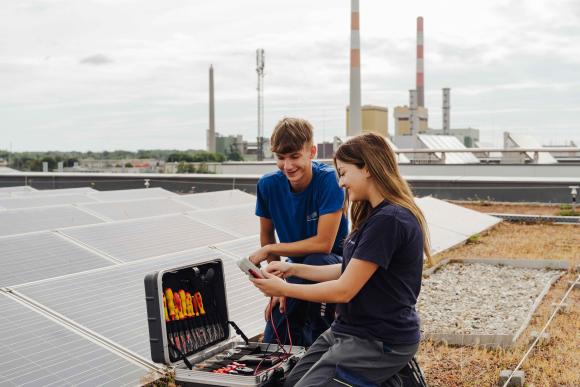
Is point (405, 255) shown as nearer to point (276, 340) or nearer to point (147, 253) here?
point (276, 340)

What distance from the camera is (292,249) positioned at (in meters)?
3.82

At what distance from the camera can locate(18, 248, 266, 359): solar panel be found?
16.0 ft

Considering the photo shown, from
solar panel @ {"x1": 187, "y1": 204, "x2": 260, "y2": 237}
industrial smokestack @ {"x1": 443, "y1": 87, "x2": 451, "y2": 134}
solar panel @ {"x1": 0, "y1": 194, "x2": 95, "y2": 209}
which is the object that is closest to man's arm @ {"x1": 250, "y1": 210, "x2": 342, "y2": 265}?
solar panel @ {"x1": 187, "y1": 204, "x2": 260, "y2": 237}

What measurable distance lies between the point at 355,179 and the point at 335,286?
1.56 feet

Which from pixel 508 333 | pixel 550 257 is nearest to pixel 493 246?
pixel 550 257

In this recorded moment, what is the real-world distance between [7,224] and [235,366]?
582 centimetres

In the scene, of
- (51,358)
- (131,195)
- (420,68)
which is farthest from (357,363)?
(420,68)

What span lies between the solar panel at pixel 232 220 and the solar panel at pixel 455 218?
459 cm

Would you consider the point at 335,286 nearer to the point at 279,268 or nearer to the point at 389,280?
the point at 389,280

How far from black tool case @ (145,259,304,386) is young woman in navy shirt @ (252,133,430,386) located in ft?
1.03

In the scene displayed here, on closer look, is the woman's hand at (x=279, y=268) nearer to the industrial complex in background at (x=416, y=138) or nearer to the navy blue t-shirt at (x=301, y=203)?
the navy blue t-shirt at (x=301, y=203)

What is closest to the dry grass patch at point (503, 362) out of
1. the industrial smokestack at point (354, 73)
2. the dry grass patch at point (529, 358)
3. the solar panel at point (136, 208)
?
the dry grass patch at point (529, 358)

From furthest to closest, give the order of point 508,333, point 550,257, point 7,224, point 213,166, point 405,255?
point 213,166
point 550,257
point 7,224
point 508,333
point 405,255

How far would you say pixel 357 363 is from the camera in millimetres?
2939
